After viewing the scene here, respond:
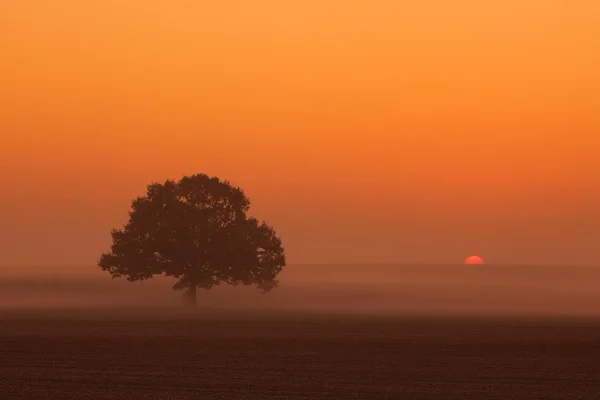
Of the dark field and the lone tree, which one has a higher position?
the lone tree

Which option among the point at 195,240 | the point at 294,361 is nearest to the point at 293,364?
the point at 294,361

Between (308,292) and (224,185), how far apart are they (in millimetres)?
53851

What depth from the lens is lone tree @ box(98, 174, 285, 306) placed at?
96625 mm

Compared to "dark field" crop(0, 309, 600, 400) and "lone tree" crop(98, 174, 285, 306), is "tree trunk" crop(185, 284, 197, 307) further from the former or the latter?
"dark field" crop(0, 309, 600, 400)

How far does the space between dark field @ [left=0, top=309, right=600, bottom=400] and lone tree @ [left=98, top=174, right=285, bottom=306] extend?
41808mm

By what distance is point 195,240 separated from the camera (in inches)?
3829

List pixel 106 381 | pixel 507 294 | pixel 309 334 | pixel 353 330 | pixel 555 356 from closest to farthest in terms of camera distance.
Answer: pixel 106 381 < pixel 555 356 < pixel 309 334 < pixel 353 330 < pixel 507 294

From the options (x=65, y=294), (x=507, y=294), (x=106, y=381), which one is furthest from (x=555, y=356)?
(x=507, y=294)

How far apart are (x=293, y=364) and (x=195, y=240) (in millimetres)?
63960

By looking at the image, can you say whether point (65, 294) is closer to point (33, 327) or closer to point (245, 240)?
point (245, 240)

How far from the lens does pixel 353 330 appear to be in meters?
55.3

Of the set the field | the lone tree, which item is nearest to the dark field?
the field

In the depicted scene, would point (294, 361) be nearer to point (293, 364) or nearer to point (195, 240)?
point (293, 364)

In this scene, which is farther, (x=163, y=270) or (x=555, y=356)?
(x=163, y=270)
